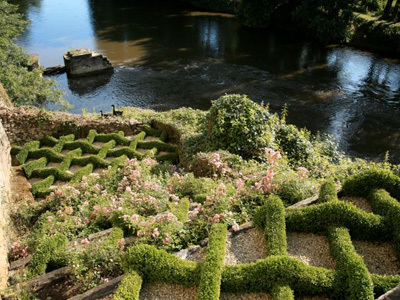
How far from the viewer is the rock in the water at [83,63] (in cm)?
2462

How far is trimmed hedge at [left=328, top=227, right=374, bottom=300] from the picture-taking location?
4.86 m

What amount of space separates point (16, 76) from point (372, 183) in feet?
52.3

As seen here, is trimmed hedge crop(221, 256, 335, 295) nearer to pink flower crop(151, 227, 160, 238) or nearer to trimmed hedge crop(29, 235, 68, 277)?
pink flower crop(151, 227, 160, 238)

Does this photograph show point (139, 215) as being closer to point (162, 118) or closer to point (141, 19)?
point (162, 118)

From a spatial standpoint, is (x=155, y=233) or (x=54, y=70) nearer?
(x=155, y=233)

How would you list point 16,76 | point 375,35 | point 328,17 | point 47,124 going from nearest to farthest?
point 47,124
point 16,76
point 375,35
point 328,17

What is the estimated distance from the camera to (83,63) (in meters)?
24.8

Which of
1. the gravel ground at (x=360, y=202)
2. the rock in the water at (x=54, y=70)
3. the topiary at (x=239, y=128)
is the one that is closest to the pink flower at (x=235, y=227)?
the gravel ground at (x=360, y=202)

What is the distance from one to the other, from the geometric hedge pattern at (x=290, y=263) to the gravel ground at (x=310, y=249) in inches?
4.5

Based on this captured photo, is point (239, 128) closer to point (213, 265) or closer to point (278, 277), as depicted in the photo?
point (213, 265)

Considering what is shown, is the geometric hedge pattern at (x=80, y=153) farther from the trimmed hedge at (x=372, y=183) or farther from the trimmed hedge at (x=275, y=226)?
the trimmed hedge at (x=372, y=183)

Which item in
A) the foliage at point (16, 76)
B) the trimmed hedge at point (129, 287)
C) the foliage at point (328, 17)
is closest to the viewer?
the trimmed hedge at point (129, 287)

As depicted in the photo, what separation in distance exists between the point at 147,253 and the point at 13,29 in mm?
17235

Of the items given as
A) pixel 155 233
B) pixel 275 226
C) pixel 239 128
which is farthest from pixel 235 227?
pixel 239 128
